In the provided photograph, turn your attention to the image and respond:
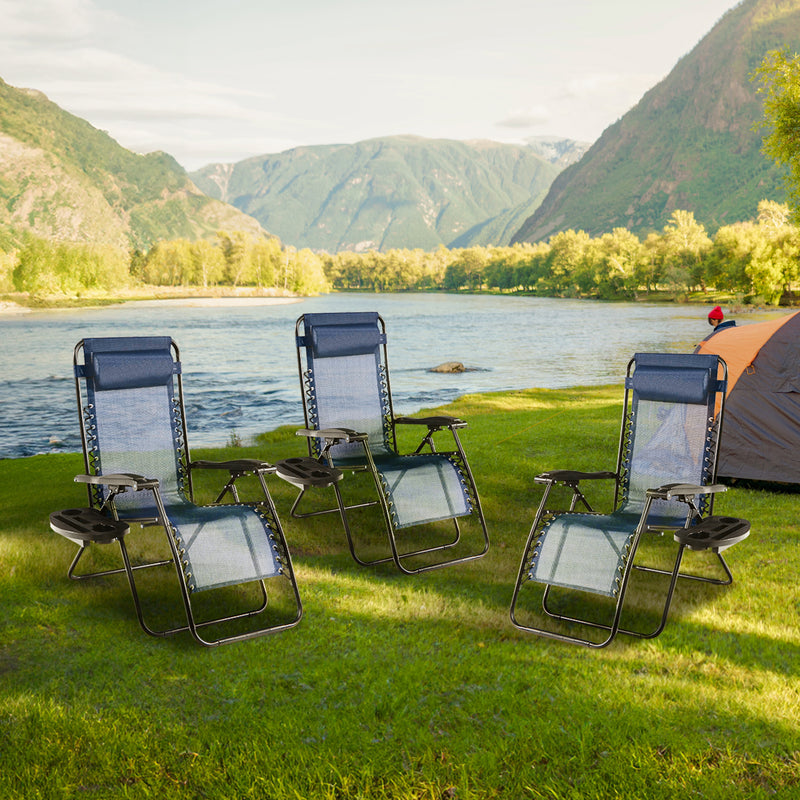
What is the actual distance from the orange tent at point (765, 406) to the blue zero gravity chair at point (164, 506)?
14.9ft

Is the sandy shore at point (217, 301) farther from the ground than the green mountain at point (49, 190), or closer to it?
closer to it

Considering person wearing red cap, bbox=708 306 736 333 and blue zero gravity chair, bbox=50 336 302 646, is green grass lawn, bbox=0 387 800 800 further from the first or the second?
person wearing red cap, bbox=708 306 736 333

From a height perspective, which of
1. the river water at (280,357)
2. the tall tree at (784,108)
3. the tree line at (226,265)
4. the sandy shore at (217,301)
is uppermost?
the tall tree at (784,108)

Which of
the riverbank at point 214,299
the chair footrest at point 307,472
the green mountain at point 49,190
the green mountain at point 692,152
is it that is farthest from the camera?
the green mountain at point 49,190

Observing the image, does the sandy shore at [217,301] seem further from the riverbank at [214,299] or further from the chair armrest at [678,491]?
the chair armrest at [678,491]

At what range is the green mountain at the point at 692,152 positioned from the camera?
14275cm

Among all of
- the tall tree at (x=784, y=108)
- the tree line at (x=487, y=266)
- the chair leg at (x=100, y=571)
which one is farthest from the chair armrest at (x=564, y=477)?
the tree line at (x=487, y=266)

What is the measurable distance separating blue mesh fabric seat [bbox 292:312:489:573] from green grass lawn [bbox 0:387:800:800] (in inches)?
15.4

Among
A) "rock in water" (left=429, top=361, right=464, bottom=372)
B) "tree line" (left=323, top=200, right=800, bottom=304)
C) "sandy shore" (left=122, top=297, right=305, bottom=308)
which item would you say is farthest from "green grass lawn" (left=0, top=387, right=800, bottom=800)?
"sandy shore" (left=122, top=297, right=305, bottom=308)

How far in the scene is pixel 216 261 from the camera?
92500 mm

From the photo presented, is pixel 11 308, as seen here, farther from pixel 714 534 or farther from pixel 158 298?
pixel 714 534

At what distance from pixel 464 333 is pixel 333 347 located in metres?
34.0

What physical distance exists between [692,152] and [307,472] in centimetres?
17332

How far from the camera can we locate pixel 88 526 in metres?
3.63
